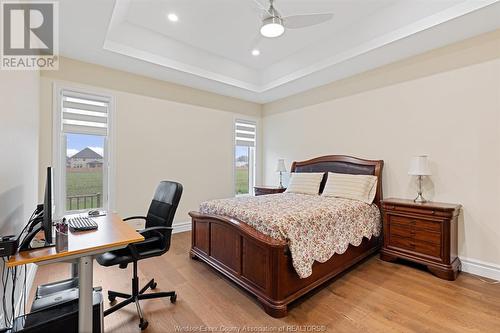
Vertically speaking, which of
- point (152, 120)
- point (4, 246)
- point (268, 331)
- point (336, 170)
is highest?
point (152, 120)

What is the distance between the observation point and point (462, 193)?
9.55 feet

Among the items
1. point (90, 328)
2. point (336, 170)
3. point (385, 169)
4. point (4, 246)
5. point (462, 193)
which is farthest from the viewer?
point (336, 170)

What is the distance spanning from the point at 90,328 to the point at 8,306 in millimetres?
872

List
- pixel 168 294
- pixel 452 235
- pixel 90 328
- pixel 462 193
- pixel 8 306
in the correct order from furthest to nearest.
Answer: pixel 462 193, pixel 452 235, pixel 168 294, pixel 8 306, pixel 90 328

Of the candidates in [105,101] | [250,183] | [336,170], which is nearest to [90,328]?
[105,101]

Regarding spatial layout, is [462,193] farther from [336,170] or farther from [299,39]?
[299,39]

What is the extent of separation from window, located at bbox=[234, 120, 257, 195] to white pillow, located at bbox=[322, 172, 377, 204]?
7.49 ft

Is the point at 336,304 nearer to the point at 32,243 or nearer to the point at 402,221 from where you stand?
the point at 402,221

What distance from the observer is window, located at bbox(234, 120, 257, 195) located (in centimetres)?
543

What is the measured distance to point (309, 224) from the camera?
7.64 feet

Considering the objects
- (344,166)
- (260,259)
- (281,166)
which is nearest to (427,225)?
(344,166)

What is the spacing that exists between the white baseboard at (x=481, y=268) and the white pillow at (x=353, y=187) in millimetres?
1220

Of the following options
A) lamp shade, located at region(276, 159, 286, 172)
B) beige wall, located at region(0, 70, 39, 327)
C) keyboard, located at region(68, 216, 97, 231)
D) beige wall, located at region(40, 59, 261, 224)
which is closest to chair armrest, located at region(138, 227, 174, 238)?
keyboard, located at region(68, 216, 97, 231)

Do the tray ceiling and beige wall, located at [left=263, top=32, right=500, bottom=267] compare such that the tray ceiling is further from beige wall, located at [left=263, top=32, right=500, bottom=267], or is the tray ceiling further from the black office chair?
the black office chair
